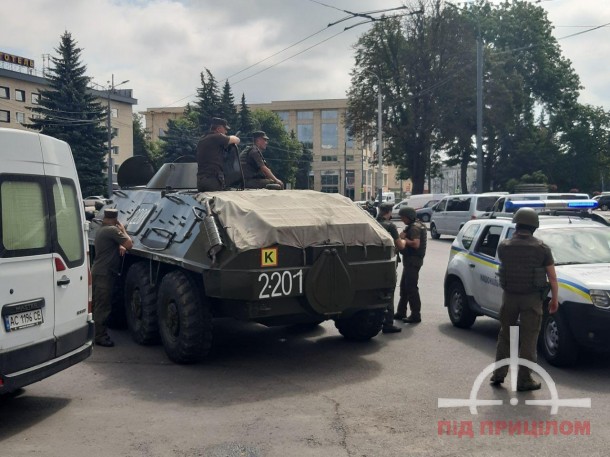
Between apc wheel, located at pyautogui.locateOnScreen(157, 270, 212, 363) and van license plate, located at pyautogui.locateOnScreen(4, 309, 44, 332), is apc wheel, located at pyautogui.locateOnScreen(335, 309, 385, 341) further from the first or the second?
van license plate, located at pyautogui.locateOnScreen(4, 309, 44, 332)

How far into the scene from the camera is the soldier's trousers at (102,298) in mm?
8781

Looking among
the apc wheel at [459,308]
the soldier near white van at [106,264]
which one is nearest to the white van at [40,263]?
the soldier near white van at [106,264]

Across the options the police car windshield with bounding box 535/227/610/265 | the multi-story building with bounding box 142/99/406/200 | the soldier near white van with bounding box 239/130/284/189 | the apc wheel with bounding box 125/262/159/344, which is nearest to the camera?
the police car windshield with bounding box 535/227/610/265

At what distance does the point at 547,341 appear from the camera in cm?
741

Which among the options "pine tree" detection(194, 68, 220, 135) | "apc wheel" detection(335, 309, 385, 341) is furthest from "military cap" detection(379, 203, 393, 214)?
"pine tree" detection(194, 68, 220, 135)

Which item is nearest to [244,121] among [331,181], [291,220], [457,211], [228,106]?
[228,106]

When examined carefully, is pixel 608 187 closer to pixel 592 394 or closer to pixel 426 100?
pixel 426 100

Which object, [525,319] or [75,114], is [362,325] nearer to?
[525,319]

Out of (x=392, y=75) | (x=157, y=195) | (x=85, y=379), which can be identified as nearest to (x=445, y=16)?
(x=392, y=75)

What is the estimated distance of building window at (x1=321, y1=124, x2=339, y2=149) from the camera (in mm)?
114250

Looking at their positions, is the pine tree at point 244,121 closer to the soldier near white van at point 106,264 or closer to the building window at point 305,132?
the building window at point 305,132

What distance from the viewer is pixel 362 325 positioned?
8.58 metres

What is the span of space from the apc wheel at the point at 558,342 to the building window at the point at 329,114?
107761mm

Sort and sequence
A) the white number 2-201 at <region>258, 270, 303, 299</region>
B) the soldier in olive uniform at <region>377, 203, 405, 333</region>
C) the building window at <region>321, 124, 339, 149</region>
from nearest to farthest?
the white number 2-201 at <region>258, 270, 303, 299</region> → the soldier in olive uniform at <region>377, 203, 405, 333</region> → the building window at <region>321, 124, 339, 149</region>
